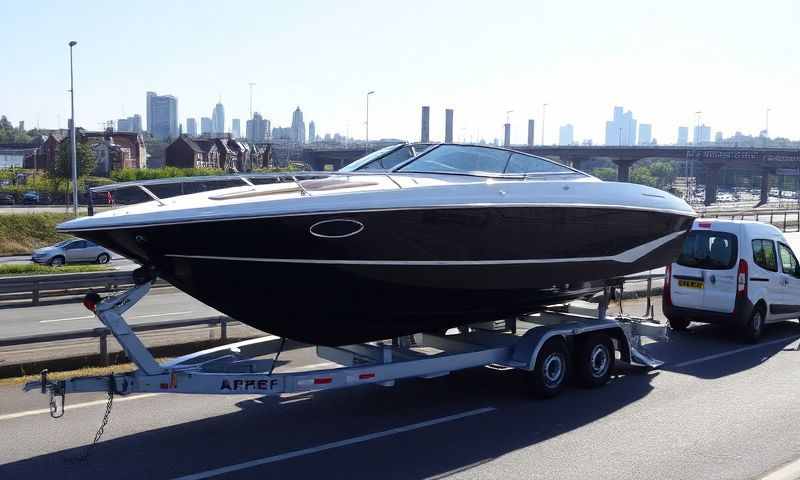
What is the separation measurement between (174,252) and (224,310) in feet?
3.17

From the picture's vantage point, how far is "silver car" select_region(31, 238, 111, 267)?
30.6 m

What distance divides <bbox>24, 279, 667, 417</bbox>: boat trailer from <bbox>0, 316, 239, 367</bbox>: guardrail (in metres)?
1.47

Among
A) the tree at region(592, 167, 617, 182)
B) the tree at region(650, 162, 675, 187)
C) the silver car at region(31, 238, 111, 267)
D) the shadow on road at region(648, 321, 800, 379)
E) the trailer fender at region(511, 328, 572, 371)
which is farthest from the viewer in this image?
the silver car at region(31, 238, 111, 267)

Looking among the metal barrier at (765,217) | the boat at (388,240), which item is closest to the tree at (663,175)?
the metal barrier at (765,217)

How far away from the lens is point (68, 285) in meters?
16.9

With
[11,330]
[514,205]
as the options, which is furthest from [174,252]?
[11,330]

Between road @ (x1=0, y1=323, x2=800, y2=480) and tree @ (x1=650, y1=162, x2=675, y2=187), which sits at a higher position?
tree @ (x1=650, y1=162, x2=675, y2=187)

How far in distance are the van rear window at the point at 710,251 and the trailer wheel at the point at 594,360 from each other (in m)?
3.35

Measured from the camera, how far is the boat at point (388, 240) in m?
7.26

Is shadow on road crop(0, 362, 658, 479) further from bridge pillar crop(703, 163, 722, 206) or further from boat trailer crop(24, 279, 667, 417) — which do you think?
bridge pillar crop(703, 163, 722, 206)


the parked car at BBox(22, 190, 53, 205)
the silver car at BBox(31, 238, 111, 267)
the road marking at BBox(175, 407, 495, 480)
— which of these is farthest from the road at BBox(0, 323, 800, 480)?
the parked car at BBox(22, 190, 53, 205)

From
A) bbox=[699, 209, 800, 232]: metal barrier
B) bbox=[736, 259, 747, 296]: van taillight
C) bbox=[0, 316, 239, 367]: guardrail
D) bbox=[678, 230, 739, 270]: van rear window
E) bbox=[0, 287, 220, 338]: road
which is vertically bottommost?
bbox=[0, 287, 220, 338]: road

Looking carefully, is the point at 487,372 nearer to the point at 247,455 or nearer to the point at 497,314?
the point at 497,314

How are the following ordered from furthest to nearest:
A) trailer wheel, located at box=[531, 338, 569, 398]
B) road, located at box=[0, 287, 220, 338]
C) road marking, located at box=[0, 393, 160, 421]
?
road, located at box=[0, 287, 220, 338], trailer wheel, located at box=[531, 338, 569, 398], road marking, located at box=[0, 393, 160, 421]
